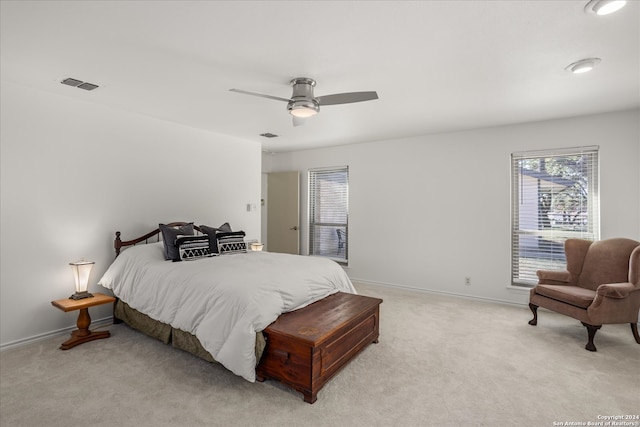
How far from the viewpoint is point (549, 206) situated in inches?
169

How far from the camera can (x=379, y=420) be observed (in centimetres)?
205

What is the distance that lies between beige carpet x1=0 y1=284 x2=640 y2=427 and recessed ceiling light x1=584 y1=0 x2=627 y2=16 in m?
2.50

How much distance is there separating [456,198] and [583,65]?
248 centimetres

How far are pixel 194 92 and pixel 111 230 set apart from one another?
1.95 meters

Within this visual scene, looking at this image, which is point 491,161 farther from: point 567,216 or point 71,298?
point 71,298

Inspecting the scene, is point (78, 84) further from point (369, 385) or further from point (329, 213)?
point (329, 213)

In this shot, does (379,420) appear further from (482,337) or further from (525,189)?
(525,189)

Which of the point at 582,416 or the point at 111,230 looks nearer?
the point at 582,416

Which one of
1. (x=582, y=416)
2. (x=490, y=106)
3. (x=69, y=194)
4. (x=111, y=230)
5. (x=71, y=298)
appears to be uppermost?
(x=490, y=106)

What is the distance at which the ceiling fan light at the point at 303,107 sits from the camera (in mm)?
2838

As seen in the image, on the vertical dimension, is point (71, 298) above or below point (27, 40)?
below

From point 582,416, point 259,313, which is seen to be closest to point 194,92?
point 259,313

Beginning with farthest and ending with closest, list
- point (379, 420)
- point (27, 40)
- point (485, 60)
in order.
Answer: point (485, 60) < point (27, 40) < point (379, 420)

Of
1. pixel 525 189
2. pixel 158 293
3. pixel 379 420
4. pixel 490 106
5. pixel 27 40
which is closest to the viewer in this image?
pixel 379 420
